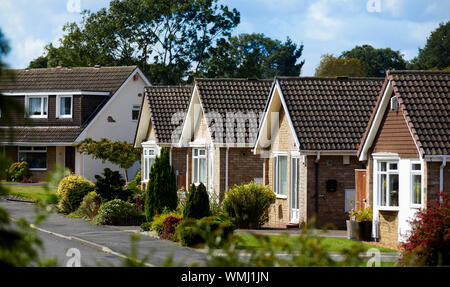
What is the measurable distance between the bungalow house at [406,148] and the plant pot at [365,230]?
0.56 ft

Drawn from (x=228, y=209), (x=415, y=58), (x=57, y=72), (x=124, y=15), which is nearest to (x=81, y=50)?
(x=124, y=15)

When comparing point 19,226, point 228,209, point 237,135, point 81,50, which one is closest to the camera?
point 19,226

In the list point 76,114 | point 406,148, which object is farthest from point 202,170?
point 76,114

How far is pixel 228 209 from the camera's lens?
28453 millimetres

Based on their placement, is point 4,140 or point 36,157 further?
point 36,157

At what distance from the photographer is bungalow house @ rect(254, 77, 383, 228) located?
91.1ft

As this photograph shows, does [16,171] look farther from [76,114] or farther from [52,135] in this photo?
[76,114]

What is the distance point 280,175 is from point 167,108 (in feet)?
37.7

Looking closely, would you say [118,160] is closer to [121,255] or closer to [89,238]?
[89,238]

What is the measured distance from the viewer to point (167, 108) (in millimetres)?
40656

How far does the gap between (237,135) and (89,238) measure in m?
9.71

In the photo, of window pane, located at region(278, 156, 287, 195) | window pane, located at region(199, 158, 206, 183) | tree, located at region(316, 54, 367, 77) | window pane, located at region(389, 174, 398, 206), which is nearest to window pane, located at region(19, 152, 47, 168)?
window pane, located at region(199, 158, 206, 183)

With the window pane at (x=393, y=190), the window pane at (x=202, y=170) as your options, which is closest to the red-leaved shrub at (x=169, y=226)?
the window pane at (x=393, y=190)

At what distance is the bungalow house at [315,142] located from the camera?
27.8m
